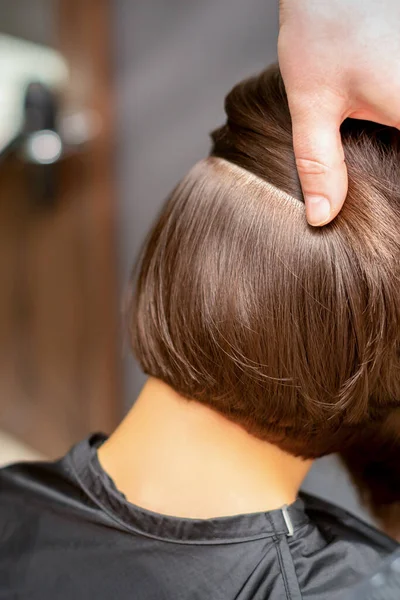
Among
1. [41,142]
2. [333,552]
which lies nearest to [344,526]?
[333,552]

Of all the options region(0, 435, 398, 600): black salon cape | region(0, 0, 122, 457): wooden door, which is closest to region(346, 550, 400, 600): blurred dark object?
region(0, 435, 398, 600): black salon cape

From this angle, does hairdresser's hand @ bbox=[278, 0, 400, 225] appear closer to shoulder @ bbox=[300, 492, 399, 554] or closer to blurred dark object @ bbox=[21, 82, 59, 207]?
shoulder @ bbox=[300, 492, 399, 554]

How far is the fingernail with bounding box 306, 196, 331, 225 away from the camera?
2.31ft

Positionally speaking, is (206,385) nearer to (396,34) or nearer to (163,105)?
(396,34)

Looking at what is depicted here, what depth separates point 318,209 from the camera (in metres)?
0.71

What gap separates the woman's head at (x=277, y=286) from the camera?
731 mm

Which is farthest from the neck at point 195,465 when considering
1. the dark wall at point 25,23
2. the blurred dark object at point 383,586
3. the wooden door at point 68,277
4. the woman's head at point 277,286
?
the dark wall at point 25,23

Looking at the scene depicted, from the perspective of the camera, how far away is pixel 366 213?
729 mm

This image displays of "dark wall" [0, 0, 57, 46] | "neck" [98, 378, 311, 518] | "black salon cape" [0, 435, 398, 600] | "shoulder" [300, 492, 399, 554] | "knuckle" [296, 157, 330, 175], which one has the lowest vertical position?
"shoulder" [300, 492, 399, 554]

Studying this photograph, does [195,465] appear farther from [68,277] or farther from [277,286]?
[68,277]

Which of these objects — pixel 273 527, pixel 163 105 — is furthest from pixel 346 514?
pixel 163 105

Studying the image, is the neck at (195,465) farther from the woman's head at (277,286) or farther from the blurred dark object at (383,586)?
the blurred dark object at (383,586)

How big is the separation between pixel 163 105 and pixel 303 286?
3.79ft

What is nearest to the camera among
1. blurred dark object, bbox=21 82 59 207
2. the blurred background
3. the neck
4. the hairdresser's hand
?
the hairdresser's hand
